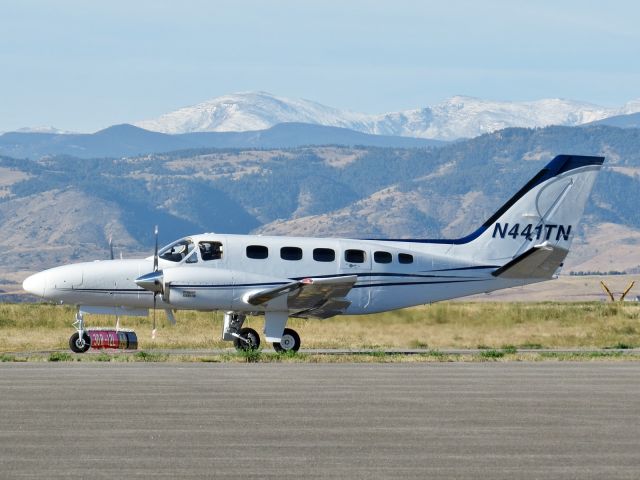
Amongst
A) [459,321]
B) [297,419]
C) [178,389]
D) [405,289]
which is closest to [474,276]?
[405,289]

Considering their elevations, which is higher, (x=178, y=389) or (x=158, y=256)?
(x=158, y=256)

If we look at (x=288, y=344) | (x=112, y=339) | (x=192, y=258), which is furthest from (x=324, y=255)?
(x=112, y=339)

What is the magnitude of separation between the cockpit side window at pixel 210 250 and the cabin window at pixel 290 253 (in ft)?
5.35

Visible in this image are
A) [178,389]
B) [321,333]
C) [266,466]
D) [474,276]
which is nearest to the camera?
[266,466]

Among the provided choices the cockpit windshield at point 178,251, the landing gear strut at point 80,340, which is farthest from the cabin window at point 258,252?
the landing gear strut at point 80,340

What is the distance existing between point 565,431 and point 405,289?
19.1m

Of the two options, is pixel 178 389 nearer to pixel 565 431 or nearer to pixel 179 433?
pixel 179 433

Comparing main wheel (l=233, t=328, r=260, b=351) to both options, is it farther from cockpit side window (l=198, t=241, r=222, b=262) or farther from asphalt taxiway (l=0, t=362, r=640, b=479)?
asphalt taxiway (l=0, t=362, r=640, b=479)

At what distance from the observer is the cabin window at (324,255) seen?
35.8m

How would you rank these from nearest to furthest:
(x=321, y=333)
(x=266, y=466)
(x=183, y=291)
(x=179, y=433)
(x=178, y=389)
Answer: (x=266, y=466) < (x=179, y=433) < (x=178, y=389) < (x=183, y=291) < (x=321, y=333)

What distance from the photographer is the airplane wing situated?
114 ft

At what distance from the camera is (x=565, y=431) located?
17.6m

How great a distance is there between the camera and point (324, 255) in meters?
35.8

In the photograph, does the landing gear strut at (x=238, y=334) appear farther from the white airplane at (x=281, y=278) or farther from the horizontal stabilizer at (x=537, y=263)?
the horizontal stabilizer at (x=537, y=263)
